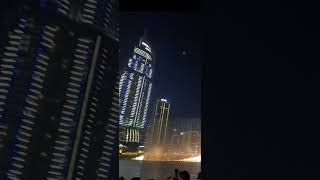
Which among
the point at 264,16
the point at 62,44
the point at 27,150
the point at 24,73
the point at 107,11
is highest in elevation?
the point at 264,16

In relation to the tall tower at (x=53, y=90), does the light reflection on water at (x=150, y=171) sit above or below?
above

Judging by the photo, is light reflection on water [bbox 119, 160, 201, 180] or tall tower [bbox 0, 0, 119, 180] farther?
light reflection on water [bbox 119, 160, 201, 180]

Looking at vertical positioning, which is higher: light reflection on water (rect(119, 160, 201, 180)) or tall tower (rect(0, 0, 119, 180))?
light reflection on water (rect(119, 160, 201, 180))

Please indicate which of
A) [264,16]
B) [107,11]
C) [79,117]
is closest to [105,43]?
[107,11]

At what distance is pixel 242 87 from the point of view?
5.53 feet

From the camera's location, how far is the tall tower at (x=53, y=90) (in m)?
1.31

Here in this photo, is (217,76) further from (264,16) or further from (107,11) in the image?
(107,11)

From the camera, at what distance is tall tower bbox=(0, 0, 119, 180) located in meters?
1.31

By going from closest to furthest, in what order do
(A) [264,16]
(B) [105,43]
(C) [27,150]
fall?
(C) [27,150] → (B) [105,43] → (A) [264,16]

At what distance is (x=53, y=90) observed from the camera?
136 cm

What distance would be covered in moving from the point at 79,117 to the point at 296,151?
912 millimetres

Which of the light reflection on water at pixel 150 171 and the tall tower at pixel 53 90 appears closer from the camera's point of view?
the tall tower at pixel 53 90

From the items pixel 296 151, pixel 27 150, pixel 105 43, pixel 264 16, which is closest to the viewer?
pixel 27 150

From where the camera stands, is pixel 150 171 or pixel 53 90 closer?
pixel 53 90
